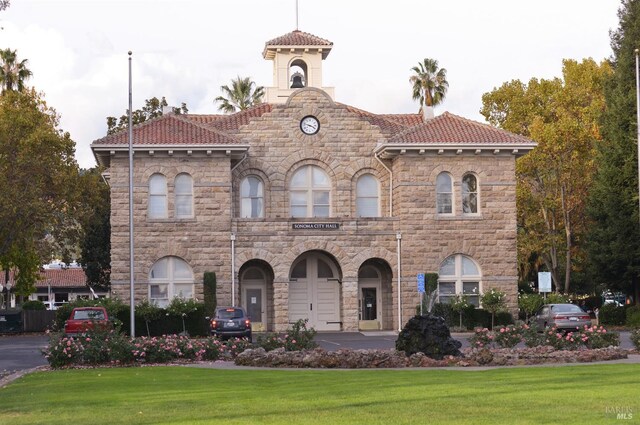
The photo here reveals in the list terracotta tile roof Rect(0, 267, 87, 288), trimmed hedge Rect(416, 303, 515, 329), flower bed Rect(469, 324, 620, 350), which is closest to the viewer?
flower bed Rect(469, 324, 620, 350)

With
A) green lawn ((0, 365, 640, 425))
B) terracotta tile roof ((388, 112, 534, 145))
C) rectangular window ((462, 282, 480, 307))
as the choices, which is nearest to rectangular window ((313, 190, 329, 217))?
terracotta tile roof ((388, 112, 534, 145))

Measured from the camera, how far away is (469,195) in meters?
52.9

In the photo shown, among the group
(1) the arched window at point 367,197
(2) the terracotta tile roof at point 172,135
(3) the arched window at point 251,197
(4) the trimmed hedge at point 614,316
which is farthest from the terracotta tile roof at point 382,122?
(4) the trimmed hedge at point 614,316

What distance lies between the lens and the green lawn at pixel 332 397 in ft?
51.4

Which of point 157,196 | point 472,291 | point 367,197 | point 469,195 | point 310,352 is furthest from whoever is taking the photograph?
point 367,197

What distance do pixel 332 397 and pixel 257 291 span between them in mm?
35867

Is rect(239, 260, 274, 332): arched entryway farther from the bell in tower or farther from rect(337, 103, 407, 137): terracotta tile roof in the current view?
the bell in tower

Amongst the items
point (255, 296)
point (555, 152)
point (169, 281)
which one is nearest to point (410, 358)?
point (169, 281)

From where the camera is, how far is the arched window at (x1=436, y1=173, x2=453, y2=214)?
2073 inches

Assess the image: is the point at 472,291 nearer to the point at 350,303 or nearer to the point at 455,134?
the point at 350,303

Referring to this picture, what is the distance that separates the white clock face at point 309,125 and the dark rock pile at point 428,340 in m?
24.6

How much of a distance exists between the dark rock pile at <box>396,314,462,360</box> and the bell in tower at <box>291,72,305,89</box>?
28.4m

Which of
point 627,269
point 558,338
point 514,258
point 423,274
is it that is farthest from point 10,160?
point 558,338

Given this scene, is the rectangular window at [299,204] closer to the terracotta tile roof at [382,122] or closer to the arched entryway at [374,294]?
the arched entryway at [374,294]
